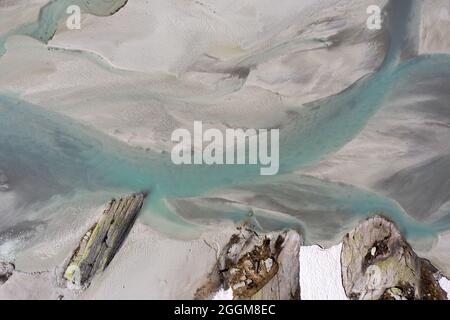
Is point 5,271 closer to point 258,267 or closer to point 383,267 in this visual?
point 258,267

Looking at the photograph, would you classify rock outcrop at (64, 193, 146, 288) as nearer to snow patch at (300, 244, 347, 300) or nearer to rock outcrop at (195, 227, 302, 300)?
rock outcrop at (195, 227, 302, 300)

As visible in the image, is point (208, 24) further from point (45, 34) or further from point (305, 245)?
point (305, 245)

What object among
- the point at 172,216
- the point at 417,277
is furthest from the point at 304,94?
the point at 417,277

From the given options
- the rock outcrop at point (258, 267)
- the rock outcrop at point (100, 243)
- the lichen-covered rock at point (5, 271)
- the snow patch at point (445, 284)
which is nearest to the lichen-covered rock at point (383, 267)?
the snow patch at point (445, 284)

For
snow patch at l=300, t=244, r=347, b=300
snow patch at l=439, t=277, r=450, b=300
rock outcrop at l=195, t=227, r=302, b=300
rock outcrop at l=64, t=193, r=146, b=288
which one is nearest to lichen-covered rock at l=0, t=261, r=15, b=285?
rock outcrop at l=64, t=193, r=146, b=288

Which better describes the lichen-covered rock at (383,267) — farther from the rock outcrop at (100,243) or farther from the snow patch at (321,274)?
the rock outcrop at (100,243)

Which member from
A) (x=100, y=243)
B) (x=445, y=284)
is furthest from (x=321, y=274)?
(x=100, y=243)
